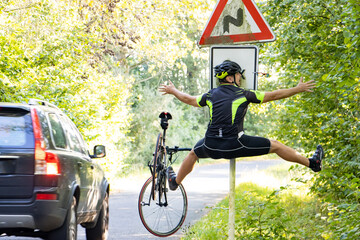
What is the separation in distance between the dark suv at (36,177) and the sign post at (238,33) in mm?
1825

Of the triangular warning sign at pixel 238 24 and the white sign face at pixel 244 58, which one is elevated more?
the triangular warning sign at pixel 238 24

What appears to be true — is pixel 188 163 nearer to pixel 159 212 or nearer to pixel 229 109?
pixel 229 109

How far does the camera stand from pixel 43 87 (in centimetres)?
1374

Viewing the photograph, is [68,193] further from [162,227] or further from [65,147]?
[162,227]

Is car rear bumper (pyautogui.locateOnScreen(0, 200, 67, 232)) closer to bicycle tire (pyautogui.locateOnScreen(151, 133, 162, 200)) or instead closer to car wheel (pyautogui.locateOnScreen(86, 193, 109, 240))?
car wheel (pyautogui.locateOnScreen(86, 193, 109, 240))

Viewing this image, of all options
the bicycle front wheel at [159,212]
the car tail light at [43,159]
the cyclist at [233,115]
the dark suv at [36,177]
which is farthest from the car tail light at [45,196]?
the bicycle front wheel at [159,212]

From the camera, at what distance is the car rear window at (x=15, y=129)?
619 cm

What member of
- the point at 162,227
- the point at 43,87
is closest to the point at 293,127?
the point at 162,227

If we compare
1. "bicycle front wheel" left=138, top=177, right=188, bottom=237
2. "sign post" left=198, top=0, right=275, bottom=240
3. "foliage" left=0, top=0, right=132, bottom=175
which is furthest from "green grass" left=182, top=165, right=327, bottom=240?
"foliage" left=0, top=0, right=132, bottom=175

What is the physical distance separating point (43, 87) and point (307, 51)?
20.9ft

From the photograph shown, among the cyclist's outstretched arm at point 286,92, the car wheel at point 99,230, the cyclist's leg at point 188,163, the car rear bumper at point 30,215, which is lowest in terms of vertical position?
the car wheel at point 99,230

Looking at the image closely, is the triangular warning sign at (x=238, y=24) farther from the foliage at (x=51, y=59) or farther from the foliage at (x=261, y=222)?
the foliage at (x=51, y=59)

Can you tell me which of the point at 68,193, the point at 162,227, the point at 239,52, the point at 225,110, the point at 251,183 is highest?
the point at 239,52

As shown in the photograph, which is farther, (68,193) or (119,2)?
(119,2)
